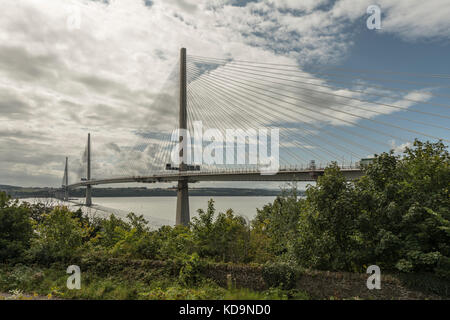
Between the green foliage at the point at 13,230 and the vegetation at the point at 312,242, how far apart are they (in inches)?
1.5

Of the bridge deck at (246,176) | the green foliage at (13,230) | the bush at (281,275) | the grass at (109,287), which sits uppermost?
the bridge deck at (246,176)

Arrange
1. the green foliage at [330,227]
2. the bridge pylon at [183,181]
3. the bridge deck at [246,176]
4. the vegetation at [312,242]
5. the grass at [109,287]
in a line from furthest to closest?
the bridge pylon at [183,181]
the bridge deck at [246,176]
the green foliage at [330,227]
the vegetation at [312,242]
the grass at [109,287]

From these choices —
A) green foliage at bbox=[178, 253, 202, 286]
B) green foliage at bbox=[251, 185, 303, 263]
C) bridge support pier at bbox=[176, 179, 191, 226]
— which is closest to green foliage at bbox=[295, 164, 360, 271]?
green foliage at bbox=[251, 185, 303, 263]

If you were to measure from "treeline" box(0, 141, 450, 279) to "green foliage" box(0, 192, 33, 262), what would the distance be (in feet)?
0.12

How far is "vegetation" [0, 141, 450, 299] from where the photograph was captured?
29.0 feet

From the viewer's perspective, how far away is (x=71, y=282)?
9844 mm

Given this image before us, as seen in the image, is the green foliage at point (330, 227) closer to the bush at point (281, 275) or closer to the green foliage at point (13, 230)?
the bush at point (281, 275)

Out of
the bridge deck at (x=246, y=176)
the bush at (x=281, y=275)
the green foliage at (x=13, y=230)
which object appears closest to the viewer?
the bush at (x=281, y=275)

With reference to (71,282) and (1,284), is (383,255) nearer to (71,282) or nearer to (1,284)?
(71,282)

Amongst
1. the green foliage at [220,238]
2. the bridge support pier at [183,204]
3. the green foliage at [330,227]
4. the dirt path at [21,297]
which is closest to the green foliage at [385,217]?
the green foliage at [330,227]

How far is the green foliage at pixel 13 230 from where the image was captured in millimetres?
11599

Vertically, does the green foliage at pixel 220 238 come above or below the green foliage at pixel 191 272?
above

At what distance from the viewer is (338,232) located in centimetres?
995
